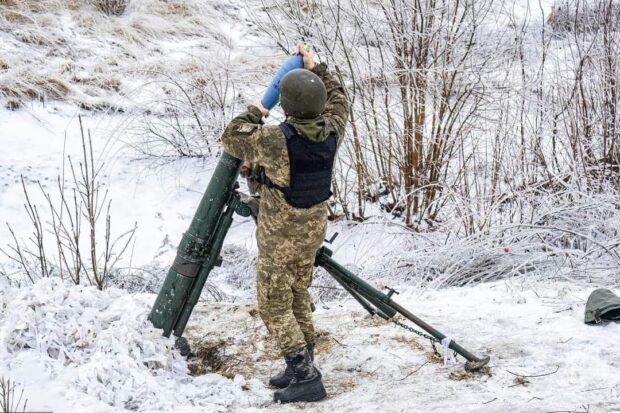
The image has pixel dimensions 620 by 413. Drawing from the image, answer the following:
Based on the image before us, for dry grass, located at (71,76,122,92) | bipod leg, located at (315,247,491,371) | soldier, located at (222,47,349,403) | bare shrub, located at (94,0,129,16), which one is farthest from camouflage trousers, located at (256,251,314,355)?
bare shrub, located at (94,0,129,16)

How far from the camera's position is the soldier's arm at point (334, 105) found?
3207 mm

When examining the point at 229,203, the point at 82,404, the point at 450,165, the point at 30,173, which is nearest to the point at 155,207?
the point at 30,173

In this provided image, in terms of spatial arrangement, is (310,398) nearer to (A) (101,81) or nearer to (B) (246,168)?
(B) (246,168)

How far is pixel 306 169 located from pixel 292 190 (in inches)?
4.2

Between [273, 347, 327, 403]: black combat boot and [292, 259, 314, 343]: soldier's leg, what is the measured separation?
0.24 metres

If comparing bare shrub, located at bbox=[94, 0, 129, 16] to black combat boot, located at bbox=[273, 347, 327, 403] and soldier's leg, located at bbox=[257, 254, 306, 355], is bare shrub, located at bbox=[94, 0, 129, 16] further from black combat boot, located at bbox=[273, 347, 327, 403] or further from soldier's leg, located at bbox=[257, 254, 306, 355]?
black combat boot, located at bbox=[273, 347, 327, 403]

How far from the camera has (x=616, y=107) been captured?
18.9ft

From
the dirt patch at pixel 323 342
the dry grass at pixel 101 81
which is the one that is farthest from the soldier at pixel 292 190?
the dry grass at pixel 101 81

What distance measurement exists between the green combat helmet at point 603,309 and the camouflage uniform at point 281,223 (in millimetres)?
1493

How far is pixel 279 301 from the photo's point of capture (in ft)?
10.5

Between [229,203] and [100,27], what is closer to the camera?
[229,203]

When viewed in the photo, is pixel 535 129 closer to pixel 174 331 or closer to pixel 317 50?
pixel 317 50

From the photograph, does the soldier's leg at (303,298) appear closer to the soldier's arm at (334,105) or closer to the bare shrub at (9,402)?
the soldier's arm at (334,105)

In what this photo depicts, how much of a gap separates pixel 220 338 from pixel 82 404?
1.14 meters
